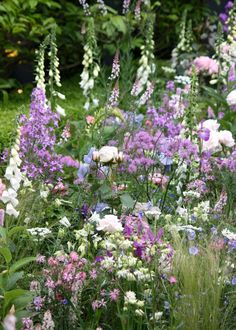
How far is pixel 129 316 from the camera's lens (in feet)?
10.5

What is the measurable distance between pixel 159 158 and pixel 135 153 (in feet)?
1.44

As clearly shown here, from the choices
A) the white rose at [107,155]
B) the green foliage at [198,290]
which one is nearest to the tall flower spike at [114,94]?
the white rose at [107,155]

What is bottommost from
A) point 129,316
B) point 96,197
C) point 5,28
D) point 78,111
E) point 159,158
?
point 129,316

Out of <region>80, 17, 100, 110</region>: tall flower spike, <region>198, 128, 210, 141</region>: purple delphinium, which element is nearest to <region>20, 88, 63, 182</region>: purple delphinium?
<region>198, 128, 210, 141</region>: purple delphinium

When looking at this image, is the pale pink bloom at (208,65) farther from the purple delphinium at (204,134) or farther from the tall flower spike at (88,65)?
the purple delphinium at (204,134)

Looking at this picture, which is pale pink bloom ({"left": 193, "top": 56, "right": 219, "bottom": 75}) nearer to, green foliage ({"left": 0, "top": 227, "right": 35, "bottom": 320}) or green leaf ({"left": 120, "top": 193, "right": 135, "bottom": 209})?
green leaf ({"left": 120, "top": 193, "right": 135, "bottom": 209})

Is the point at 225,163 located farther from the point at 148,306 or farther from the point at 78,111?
the point at 78,111

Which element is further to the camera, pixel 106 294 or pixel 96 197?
pixel 96 197

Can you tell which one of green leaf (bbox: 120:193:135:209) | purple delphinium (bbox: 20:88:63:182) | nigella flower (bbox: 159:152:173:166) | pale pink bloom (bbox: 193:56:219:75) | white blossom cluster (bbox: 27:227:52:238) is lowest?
white blossom cluster (bbox: 27:227:52:238)

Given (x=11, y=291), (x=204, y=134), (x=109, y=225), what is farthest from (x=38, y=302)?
(x=204, y=134)

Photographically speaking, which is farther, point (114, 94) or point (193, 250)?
point (114, 94)

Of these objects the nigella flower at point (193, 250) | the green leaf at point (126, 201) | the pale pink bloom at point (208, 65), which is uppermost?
the pale pink bloom at point (208, 65)

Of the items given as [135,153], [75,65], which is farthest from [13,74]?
[135,153]

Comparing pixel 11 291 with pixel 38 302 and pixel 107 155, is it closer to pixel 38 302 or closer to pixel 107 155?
pixel 38 302
